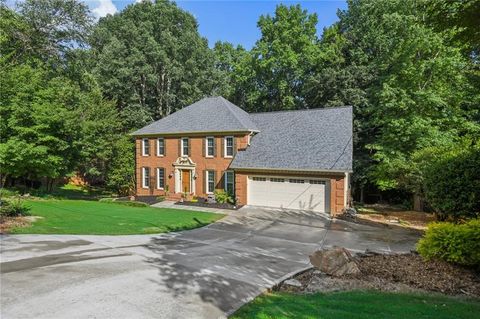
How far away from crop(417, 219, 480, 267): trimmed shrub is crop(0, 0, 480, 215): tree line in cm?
334

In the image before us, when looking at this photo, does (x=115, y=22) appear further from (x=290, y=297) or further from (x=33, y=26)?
(x=290, y=297)

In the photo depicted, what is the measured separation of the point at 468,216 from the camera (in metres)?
11.7

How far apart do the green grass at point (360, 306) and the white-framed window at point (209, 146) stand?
1872cm

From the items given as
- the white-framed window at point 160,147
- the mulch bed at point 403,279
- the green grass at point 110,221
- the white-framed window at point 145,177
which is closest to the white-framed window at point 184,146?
the white-framed window at point 160,147

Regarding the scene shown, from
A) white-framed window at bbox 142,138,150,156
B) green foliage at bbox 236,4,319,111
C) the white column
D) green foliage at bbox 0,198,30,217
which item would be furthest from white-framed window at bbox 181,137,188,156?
green foliage at bbox 236,4,319,111

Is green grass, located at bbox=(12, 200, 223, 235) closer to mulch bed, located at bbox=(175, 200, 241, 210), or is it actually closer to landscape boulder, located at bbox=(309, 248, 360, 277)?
mulch bed, located at bbox=(175, 200, 241, 210)

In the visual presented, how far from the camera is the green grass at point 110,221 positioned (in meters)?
13.0

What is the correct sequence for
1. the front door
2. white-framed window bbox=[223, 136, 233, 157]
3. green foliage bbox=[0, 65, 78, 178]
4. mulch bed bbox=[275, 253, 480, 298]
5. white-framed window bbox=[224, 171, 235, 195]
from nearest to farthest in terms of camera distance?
mulch bed bbox=[275, 253, 480, 298] < green foliage bbox=[0, 65, 78, 178] < white-framed window bbox=[224, 171, 235, 195] < white-framed window bbox=[223, 136, 233, 157] < the front door

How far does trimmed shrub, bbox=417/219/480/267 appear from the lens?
28.0ft

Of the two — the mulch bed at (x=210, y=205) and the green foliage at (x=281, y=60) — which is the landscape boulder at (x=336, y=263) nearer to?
the mulch bed at (x=210, y=205)

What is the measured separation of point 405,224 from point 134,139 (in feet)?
82.4

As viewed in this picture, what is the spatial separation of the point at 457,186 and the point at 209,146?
1745cm

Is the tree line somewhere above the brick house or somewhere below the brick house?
above

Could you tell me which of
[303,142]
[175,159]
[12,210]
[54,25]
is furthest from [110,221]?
[54,25]
